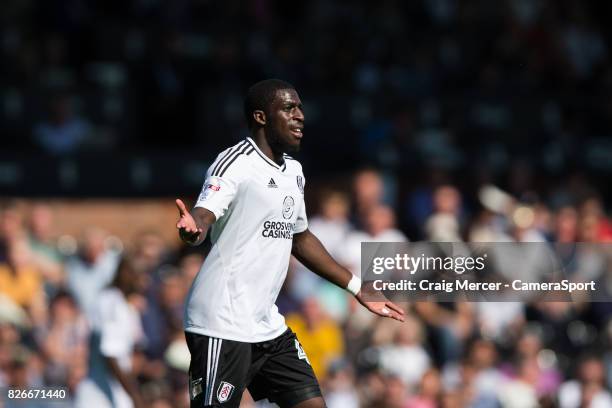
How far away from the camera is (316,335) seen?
12.3 meters

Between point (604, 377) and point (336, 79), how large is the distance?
199 inches

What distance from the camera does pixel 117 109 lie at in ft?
48.6

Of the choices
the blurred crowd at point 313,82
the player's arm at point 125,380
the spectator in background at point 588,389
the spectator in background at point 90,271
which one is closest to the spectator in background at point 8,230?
the spectator in background at point 90,271

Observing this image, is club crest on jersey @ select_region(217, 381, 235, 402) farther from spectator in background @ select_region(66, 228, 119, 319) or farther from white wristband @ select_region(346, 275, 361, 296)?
spectator in background @ select_region(66, 228, 119, 319)

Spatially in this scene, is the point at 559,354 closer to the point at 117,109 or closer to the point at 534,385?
the point at 534,385

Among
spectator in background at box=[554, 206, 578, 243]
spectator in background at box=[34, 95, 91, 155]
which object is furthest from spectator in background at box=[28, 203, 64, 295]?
spectator in background at box=[554, 206, 578, 243]

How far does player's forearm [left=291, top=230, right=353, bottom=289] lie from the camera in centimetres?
756

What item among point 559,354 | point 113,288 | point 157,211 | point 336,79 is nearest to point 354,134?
point 336,79

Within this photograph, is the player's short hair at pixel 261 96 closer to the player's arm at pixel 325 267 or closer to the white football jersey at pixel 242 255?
the white football jersey at pixel 242 255

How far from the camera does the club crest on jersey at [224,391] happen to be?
23.0 feet

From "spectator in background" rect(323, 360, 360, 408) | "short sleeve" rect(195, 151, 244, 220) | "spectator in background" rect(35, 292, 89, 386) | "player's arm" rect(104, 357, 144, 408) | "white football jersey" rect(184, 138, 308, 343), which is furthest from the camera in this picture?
"spectator in background" rect(323, 360, 360, 408)

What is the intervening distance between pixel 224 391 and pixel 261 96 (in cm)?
157

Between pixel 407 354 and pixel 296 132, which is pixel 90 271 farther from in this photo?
pixel 296 132

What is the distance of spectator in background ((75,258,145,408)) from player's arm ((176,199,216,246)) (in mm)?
3122
